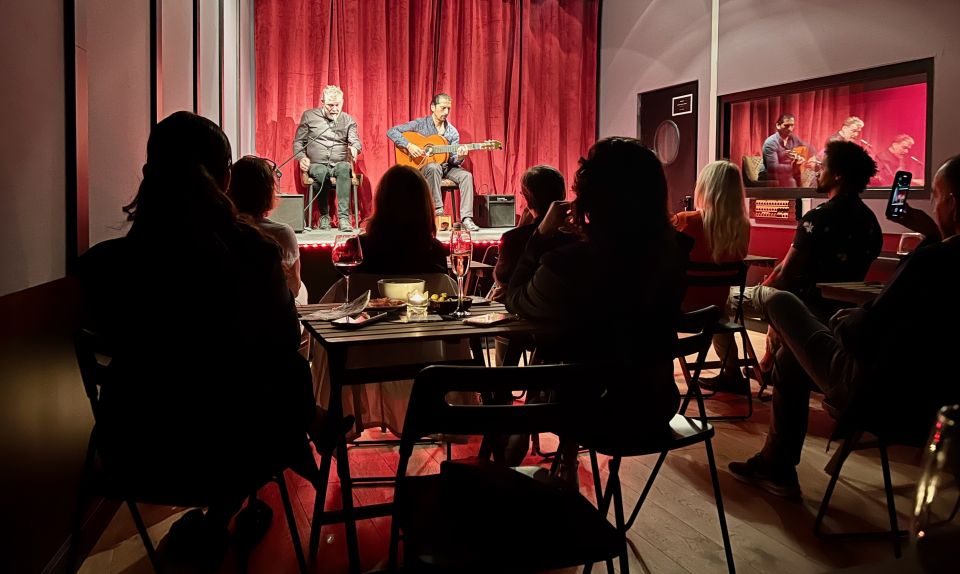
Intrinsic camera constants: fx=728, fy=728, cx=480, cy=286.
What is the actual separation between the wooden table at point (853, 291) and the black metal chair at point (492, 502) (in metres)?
1.45

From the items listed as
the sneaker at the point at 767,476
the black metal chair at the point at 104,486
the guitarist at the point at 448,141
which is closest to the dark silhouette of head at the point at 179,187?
the black metal chair at the point at 104,486

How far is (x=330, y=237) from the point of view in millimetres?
6105

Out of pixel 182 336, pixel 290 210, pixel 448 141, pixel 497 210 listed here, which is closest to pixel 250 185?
pixel 182 336

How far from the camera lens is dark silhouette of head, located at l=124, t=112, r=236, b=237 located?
1492mm

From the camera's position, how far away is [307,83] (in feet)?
24.5

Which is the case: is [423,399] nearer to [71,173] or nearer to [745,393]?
[71,173]

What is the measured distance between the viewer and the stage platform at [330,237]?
540 centimetres

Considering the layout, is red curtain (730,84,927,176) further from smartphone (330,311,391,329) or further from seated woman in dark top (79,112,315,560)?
seated woman in dark top (79,112,315,560)

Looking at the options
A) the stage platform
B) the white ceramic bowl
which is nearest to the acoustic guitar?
the stage platform

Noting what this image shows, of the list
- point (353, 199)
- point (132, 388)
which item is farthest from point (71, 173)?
point (353, 199)

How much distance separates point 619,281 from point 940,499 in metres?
1.32

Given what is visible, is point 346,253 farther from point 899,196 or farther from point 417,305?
point 899,196

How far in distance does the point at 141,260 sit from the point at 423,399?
0.68 metres

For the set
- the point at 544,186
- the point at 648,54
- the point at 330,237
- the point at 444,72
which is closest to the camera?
the point at 544,186
